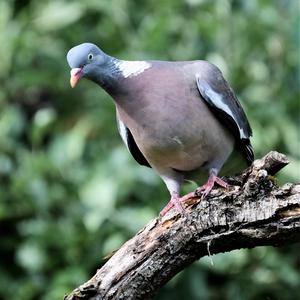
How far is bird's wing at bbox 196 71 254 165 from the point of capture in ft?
13.0

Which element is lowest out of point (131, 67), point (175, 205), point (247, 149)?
point (247, 149)

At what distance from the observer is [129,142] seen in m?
4.25

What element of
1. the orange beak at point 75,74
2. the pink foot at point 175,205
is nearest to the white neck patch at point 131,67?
the orange beak at point 75,74

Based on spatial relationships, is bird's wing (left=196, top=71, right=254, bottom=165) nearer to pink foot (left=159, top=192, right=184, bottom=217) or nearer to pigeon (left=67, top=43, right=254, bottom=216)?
pigeon (left=67, top=43, right=254, bottom=216)

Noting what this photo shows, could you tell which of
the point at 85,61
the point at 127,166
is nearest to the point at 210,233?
the point at 85,61

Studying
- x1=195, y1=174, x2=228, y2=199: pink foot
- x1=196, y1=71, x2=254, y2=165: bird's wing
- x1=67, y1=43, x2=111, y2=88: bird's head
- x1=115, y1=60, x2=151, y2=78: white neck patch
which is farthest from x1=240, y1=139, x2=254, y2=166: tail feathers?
x1=67, y1=43, x2=111, y2=88: bird's head

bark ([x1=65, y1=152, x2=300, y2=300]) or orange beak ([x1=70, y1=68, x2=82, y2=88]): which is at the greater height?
orange beak ([x1=70, y1=68, x2=82, y2=88])

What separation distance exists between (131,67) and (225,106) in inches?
17.7

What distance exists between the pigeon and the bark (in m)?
0.38

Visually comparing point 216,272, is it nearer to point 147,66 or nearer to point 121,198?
point 121,198

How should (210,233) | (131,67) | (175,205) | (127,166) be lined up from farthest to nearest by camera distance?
(127,166), (131,67), (175,205), (210,233)

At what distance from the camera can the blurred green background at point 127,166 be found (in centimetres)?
532

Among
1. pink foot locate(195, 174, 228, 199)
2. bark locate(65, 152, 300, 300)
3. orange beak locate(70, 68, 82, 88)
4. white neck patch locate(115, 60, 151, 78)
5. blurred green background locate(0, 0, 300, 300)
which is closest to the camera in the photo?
bark locate(65, 152, 300, 300)

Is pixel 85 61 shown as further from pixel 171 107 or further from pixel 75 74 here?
pixel 171 107
